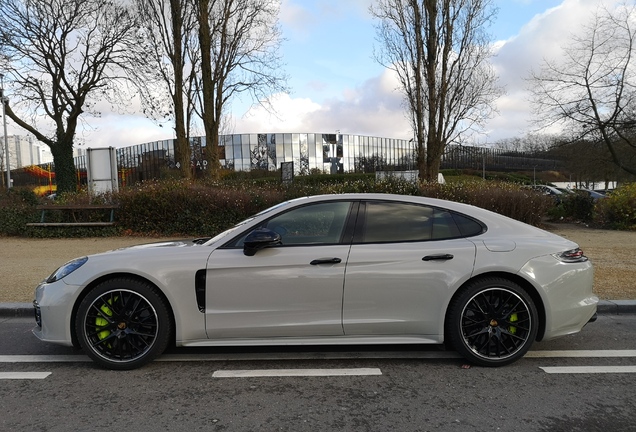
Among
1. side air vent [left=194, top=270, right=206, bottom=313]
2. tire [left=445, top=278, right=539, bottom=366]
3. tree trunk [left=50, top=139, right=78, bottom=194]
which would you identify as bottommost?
tire [left=445, top=278, right=539, bottom=366]

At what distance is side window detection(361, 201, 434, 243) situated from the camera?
3.89 meters

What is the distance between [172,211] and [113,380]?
937 centimetres

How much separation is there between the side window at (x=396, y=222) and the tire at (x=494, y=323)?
635mm

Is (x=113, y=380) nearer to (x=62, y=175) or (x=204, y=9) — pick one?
(x=204, y=9)

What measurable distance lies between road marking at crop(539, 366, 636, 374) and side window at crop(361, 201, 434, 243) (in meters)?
1.51

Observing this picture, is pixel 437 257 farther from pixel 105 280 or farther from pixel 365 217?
pixel 105 280

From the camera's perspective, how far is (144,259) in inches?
149

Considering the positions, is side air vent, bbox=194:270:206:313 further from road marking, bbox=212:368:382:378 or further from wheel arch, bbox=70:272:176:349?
road marking, bbox=212:368:382:378

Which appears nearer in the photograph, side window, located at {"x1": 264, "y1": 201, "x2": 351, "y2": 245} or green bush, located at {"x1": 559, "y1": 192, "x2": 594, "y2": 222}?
A: side window, located at {"x1": 264, "y1": 201, "x2": 351, "y2": 245}

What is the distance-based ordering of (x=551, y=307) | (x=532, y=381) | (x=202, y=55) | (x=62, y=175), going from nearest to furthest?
(x=532, y=381)
(x=551, y=307)
(x=202, y=55)
(x=62, y=175)

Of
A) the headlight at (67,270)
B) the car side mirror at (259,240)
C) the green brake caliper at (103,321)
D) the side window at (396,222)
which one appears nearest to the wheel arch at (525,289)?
the side window at (396,222)

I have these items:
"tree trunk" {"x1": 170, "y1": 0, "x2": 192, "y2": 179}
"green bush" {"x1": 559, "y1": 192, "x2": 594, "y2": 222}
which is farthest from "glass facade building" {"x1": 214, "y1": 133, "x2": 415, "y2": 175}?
"green bush" {"x1": 559, "y1": 192, "x2": 594, "y2": 222}

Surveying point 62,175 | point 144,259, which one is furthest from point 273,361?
point 62,175

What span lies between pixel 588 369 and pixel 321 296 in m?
2.35
